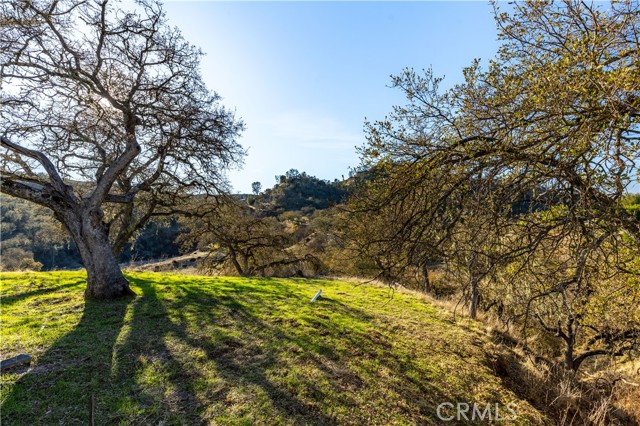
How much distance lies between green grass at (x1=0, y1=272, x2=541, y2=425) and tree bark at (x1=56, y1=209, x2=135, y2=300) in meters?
0.47

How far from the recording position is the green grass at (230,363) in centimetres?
381

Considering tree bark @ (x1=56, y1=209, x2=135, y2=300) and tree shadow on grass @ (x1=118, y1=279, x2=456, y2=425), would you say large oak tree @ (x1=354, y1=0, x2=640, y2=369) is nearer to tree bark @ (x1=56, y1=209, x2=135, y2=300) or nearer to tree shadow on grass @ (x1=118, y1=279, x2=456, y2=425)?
tree shadow on grass @ (x1=118, y1=279, x2=456, y2=425)

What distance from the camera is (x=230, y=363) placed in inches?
194

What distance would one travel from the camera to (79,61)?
8.09m

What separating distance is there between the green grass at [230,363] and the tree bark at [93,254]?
471 mm

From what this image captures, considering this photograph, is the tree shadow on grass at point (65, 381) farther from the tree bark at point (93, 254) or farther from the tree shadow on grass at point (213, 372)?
the tree bark at point (93, 254)

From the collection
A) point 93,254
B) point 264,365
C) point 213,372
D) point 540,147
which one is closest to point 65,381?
point 213,372
